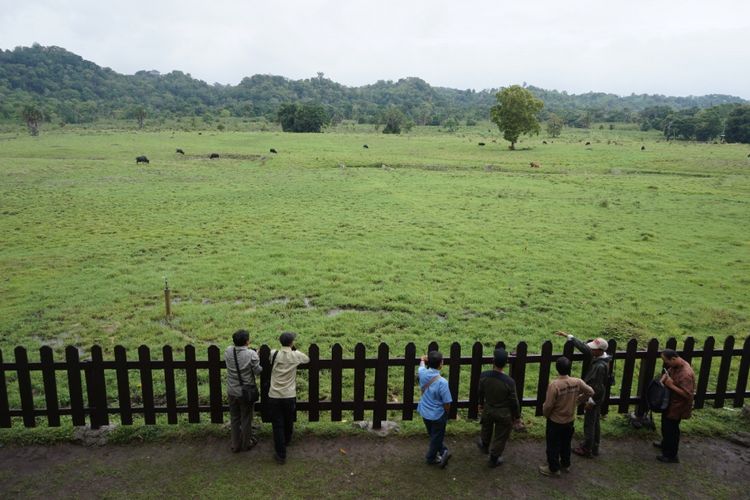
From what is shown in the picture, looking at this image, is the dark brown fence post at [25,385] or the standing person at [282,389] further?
the dark brown fence post at [25,385]

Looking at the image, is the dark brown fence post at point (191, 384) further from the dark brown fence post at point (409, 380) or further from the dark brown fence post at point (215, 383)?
the dark brown fence post at point (409, 380)

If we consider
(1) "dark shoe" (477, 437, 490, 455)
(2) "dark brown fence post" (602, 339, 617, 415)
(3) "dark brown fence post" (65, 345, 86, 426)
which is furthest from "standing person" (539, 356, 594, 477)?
(3) "dark brown fence post" (65, 345, 86, 426)

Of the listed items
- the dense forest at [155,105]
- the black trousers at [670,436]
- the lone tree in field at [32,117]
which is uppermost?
the dense forest at [155,105]

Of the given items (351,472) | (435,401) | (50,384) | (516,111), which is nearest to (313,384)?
(351,472)

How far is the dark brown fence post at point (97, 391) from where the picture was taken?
719 cm

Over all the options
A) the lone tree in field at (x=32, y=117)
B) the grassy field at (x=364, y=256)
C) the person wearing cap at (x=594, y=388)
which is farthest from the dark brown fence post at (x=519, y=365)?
the lone tree in field at (x=32, y=117)

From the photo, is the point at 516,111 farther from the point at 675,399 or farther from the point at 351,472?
the point at 351,472

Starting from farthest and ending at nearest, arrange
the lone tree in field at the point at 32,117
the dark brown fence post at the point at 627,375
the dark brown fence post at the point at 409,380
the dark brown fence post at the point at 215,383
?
the lone tree in field at the point at 32,117, the dark brown fence post at the point at 627,375, the dark brown fence post at the point at 409,380, the dark brown fence post at the point at 215,383

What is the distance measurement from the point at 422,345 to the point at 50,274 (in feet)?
39.7

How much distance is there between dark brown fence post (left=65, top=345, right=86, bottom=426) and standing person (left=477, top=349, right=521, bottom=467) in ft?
18.4

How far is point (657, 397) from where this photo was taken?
7.08 m

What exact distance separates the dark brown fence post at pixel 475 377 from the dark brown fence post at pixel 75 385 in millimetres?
5596

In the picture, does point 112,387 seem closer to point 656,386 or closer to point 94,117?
point 656,386

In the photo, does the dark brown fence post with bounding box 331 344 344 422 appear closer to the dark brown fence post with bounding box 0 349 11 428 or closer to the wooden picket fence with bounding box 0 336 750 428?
the wooden picket fence with bounding box 0 336 750 428
